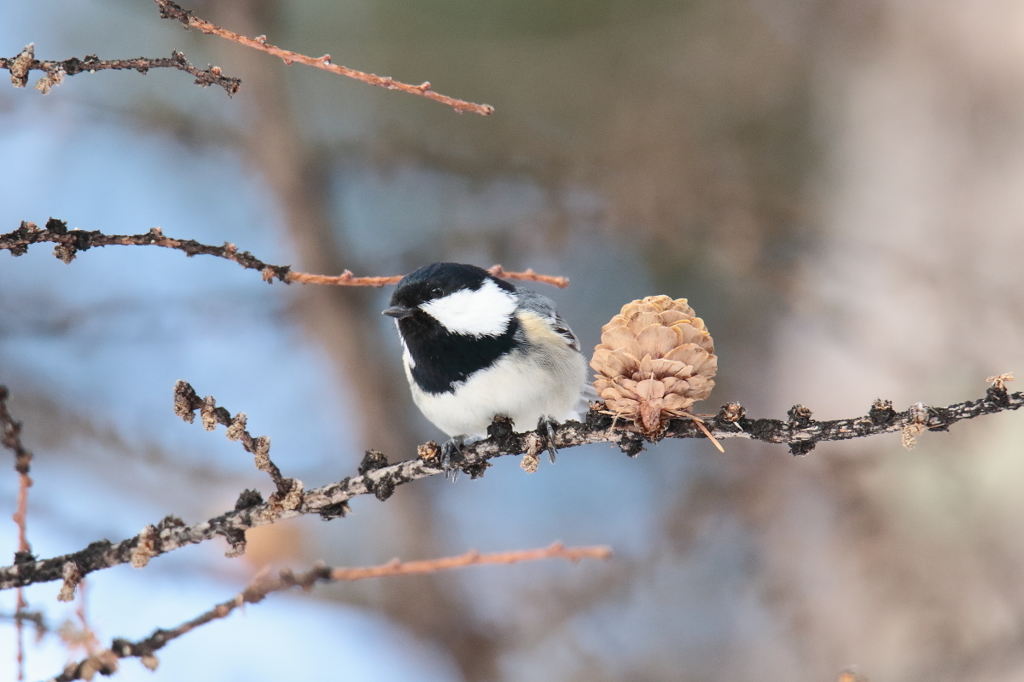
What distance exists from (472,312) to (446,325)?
2.3 inches

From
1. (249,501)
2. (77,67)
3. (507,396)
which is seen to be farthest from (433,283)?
(77,67)

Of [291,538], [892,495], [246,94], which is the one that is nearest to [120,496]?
[291,538]

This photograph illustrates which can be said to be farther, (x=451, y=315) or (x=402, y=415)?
(x=402, y=415)

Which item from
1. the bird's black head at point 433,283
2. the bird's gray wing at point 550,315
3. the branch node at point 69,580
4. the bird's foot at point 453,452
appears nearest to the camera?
the branch node at point 69,580

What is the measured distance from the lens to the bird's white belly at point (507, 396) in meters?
1.34

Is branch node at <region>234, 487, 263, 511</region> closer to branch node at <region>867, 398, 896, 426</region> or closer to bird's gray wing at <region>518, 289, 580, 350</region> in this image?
branch node at <region>867, 398, 896, 426</region>

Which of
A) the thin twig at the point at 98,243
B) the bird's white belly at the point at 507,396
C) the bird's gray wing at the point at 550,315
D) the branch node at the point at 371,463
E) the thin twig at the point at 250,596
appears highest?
the bird's gray wing at the point at 550,315

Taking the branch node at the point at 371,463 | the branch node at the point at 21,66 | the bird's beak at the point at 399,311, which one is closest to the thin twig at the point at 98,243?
the branch node at the point at 21,66

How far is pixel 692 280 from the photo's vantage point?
2.33 meters

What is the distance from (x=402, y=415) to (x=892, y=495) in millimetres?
1323

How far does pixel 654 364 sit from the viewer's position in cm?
80

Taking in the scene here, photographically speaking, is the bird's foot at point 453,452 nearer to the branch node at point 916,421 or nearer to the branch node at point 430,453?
the branch node at point 430,453

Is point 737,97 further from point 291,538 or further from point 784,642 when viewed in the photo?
point 291,538

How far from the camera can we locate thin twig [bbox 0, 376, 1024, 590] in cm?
68
